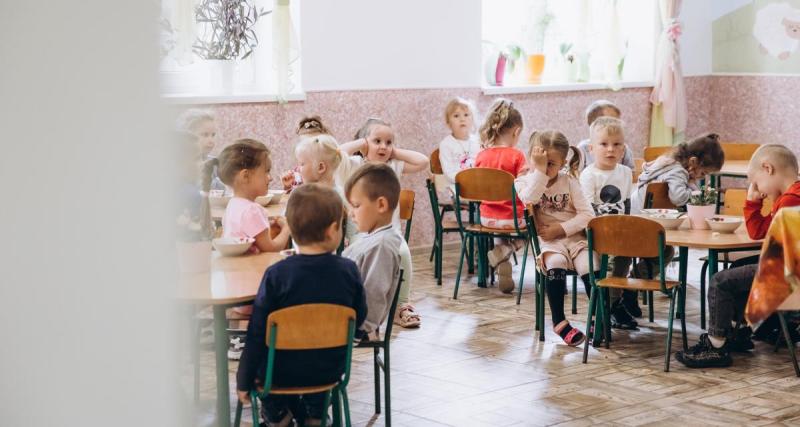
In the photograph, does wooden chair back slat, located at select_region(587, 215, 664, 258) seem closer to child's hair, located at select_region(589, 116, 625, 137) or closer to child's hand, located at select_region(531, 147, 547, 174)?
child's hand, located at select_region(531, 147, 547, 174)

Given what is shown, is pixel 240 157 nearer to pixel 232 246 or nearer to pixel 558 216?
pixel 232 246

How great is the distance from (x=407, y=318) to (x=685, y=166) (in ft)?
5.23

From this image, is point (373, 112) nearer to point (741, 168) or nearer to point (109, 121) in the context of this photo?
point (741, 168)

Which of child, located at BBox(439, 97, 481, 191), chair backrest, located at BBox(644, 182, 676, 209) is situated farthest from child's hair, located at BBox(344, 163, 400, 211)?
child, located at BBox(439, 97, 481, 191)

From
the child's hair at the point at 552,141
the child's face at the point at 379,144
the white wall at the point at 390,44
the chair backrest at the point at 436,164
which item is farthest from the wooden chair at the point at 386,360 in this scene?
the white wall at the point at 390,44

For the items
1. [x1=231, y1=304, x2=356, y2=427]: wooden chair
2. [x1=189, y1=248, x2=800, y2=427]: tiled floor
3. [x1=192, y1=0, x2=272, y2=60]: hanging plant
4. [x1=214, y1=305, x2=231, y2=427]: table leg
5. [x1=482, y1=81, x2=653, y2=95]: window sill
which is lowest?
[x1=189, y1=248, x2=800, y2=427]: tiled floor

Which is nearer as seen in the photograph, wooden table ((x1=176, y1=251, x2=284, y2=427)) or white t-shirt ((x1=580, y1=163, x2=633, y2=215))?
wooden table ((x1=176, y1=251, x2=284, y2=427))

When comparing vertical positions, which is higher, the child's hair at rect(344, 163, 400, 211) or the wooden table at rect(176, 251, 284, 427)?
the child's hair at rect(344, 163, 400, 211)

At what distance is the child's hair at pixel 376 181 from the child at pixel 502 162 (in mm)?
2371

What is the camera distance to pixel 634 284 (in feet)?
13.6

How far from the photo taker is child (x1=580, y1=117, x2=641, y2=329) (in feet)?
15.8

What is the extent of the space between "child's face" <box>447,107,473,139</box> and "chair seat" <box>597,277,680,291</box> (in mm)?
2309

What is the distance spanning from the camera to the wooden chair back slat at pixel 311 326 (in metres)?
2.55

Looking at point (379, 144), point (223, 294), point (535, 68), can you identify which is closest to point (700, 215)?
point (379, 144)
